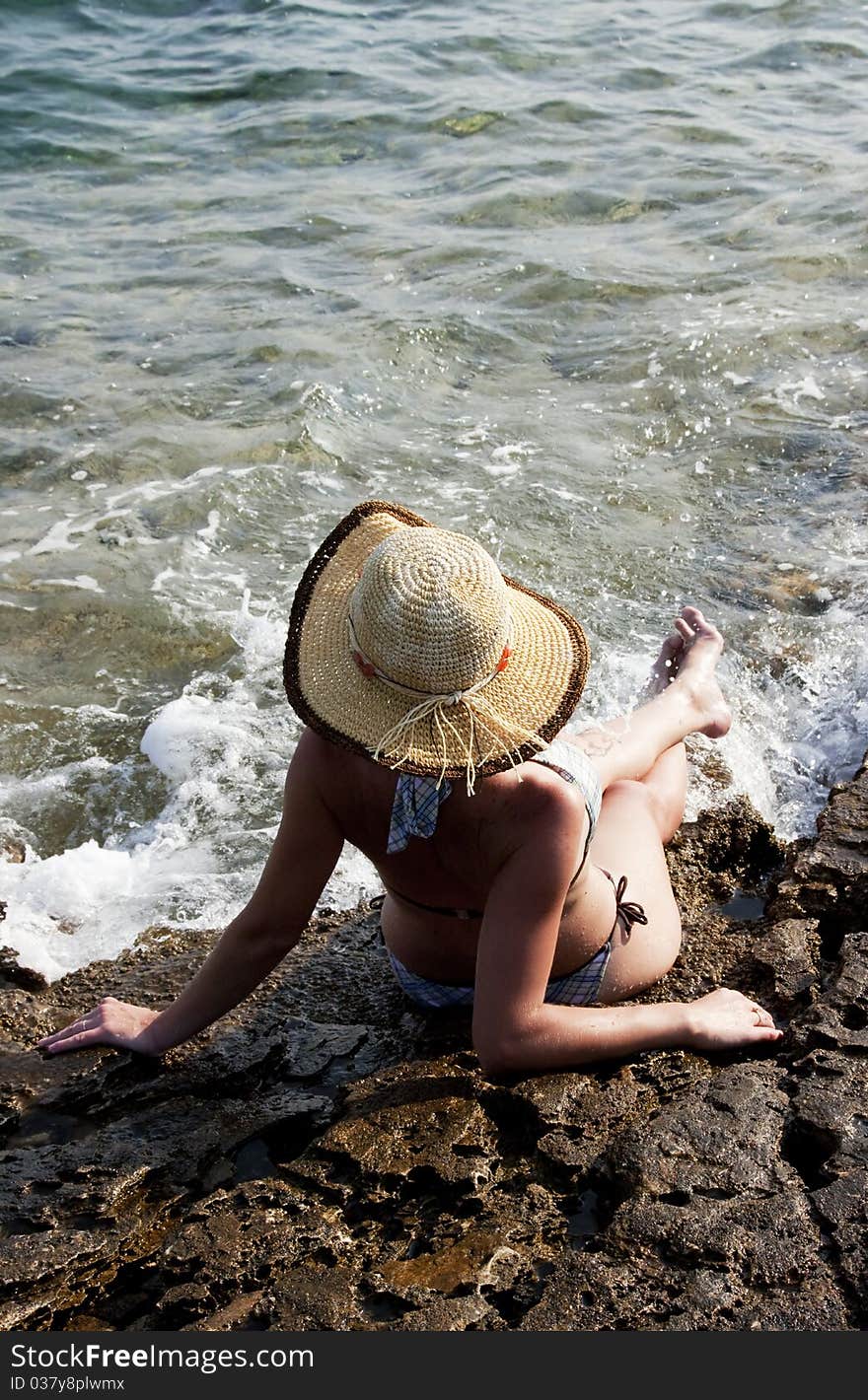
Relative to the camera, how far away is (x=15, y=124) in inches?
410

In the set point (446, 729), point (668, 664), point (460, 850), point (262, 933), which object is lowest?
point (668, 664)

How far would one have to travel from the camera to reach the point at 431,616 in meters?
2.13

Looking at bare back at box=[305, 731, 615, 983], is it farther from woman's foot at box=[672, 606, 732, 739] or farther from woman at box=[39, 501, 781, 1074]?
woman's foot at box=[672, 606, 732, 739]

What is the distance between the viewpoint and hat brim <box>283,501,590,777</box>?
2.20m

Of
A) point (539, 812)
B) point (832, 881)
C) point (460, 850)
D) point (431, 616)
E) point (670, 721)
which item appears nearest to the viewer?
point (431, 616)

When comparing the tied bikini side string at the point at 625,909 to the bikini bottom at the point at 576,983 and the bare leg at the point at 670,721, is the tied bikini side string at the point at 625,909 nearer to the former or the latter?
the bikini bottom at the point at 576,983

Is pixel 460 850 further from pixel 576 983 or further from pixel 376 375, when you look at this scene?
pixel 376 375

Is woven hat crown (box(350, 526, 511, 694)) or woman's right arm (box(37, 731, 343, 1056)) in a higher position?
woven hat crown (box(350, 526, 511, 694))

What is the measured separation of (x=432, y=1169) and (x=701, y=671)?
75.1 inches

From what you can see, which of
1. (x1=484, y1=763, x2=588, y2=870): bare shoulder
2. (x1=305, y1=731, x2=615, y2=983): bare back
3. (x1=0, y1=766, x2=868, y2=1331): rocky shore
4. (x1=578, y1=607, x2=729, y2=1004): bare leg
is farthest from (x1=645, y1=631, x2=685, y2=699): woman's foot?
(x1=484, y1=763, x2=588, y2=870): bare shoulder

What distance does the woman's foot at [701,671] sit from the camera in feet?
12.4

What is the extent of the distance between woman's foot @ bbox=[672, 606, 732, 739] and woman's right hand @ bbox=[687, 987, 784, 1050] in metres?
1.08

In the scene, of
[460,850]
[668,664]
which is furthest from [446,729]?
[668,664]

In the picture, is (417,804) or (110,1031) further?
(110,1031)
